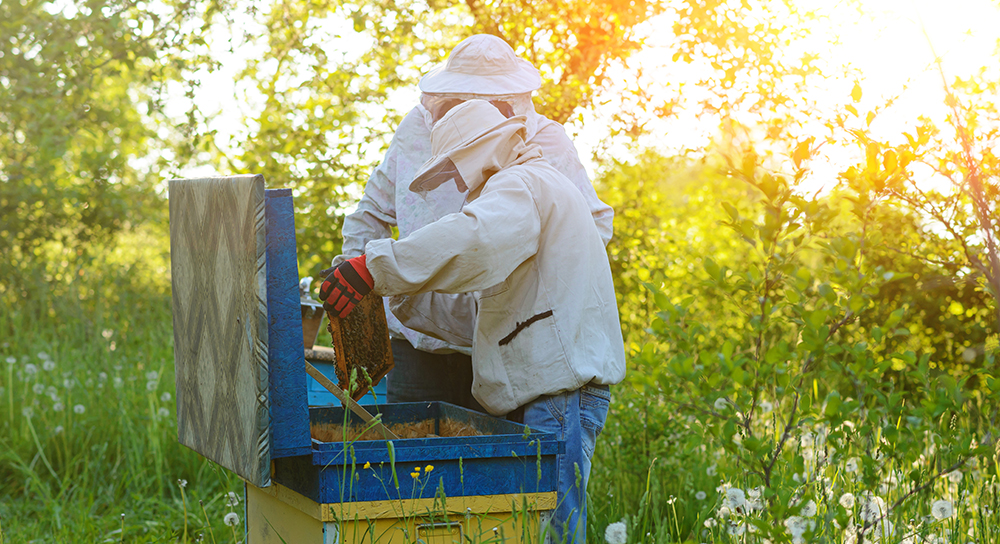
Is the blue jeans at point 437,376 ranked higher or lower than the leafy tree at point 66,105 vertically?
lower

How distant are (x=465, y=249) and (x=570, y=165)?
0.99 m

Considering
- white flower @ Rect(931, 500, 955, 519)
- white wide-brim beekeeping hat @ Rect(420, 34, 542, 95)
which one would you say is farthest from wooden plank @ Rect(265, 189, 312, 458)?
white flower @ Rect(931, 500, 955, 519)

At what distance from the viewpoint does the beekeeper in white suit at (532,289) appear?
2.06m

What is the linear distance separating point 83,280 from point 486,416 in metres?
6.69

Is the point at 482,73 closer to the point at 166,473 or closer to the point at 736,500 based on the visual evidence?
the point at 736,500

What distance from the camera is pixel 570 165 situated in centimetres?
288

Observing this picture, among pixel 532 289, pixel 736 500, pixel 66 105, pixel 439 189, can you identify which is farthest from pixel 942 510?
pixel 66 105

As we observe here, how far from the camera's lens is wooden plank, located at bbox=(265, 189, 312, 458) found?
1870 millimetres

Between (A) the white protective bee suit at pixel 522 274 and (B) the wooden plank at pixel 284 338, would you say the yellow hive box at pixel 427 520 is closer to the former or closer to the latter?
(B) the wooden plank at pixel 284 338

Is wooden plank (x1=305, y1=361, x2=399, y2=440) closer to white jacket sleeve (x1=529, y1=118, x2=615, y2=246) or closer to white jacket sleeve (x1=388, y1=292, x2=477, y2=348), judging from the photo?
white jacket sleeve (x1=388, y1=292, x2=477, y2=348)

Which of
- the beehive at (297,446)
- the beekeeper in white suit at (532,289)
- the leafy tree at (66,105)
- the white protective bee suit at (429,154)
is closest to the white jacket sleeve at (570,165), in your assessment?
the white protective bee suit at (429,154)

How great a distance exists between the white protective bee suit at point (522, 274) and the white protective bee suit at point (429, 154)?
407 mm

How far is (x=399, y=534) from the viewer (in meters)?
1.94

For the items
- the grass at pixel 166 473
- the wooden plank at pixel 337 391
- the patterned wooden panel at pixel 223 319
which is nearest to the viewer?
the patterned wooden panel at pixel 223 319
